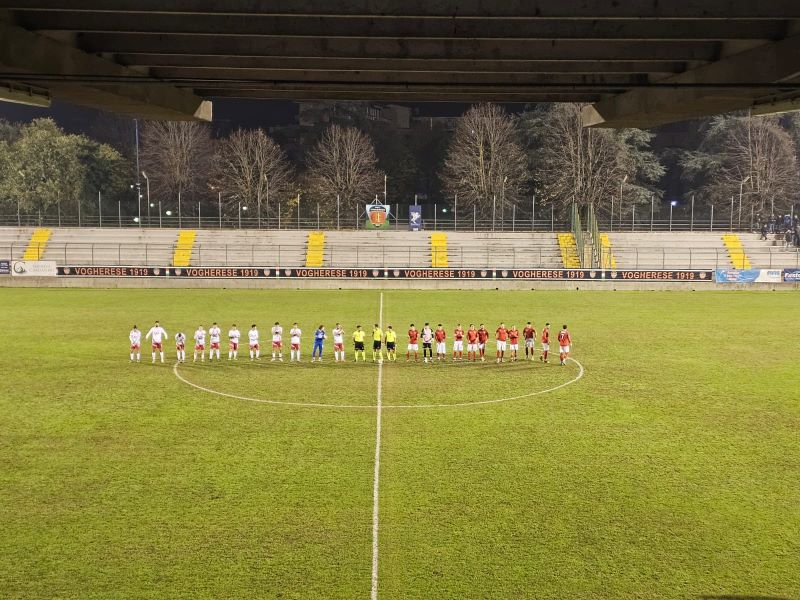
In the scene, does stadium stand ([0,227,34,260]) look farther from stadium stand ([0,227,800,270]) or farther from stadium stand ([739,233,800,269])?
stadium stand ([739,233,800,269])

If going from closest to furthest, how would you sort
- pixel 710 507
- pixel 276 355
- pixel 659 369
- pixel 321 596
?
pixel 321 596
pixel 710 507
pixel 659 369
pixel 276 355

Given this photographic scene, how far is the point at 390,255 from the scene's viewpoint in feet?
231

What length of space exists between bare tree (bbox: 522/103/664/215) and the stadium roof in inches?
2451

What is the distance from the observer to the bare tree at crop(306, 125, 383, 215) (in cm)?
8556

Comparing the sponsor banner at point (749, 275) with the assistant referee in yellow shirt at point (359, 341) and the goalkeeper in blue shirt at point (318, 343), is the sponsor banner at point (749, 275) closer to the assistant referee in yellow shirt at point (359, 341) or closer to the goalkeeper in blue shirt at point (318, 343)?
the assistant referee in yellow shirt at point (359, 341)

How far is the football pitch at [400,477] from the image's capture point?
38.4 ft

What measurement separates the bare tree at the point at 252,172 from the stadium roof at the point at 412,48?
64182 mm

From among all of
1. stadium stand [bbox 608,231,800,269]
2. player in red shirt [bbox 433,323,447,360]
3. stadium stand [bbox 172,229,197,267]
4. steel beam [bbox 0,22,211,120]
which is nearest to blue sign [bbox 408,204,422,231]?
stadium stand [bbox 608,231,800,269]

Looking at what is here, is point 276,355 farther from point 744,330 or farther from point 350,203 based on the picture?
point 350,203

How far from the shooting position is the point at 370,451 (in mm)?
17781

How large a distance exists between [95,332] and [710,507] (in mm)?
30167

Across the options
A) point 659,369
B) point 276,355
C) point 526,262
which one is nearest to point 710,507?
point 659,369

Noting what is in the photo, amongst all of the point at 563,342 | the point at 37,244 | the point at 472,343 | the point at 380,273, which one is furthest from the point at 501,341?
the point at 37,244

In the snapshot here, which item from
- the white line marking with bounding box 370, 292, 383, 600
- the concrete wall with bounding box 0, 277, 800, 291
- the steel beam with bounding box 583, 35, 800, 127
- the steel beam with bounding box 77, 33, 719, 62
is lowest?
the white line marking with bounding box 370, 292, 383, 600
